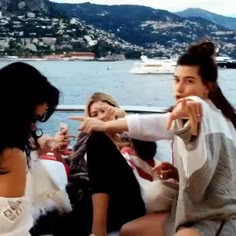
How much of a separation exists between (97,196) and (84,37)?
10898 mm

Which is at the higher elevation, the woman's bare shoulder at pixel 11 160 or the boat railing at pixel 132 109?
the woman's bare shoulder at pixel 11 160

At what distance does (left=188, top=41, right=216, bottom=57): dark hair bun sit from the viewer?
200 cm

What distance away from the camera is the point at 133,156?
2.50 meters

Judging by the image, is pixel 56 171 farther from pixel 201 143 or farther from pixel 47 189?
pixel 201 143

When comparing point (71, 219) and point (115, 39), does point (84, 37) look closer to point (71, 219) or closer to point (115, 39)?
point (115, 39)

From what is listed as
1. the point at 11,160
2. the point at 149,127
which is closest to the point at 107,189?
the point at 149,127

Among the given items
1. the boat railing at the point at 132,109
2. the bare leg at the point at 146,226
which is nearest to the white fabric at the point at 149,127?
the bare leg at the point at 146,226

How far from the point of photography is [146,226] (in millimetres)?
2184

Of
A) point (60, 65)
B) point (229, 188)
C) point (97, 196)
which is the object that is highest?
point (229, 188)

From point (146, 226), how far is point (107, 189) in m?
0.25

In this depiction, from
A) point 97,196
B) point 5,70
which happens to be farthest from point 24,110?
point 97,196

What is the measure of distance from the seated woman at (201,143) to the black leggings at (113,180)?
0.26 metres

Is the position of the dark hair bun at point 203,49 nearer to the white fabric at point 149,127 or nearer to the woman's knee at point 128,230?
the white fabric at point 149,127

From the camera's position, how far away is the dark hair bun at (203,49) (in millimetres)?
1995
